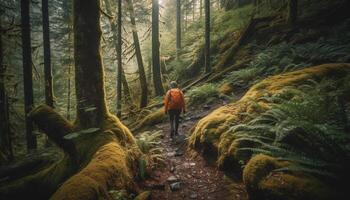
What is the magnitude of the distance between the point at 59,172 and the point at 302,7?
15906mm

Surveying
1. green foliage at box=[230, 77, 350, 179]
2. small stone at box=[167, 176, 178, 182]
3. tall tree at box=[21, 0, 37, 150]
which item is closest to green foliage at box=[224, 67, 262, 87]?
green foliage at box=[230, 77, 350, 179]

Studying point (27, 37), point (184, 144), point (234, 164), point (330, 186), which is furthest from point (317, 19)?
point (27, 37)

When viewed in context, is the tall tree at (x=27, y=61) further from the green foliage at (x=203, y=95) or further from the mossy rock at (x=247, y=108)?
the mossy rock at (x=247, y=108)

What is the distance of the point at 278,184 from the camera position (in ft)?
11.4

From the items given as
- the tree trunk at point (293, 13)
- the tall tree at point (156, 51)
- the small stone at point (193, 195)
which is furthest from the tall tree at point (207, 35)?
the small stone at point (193, 195)

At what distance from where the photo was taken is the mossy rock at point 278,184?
3.14 m

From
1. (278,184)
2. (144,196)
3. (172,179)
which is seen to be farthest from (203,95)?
(278,184)

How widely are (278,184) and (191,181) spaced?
246cm

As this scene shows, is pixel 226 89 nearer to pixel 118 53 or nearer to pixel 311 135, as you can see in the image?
pixel 118 53

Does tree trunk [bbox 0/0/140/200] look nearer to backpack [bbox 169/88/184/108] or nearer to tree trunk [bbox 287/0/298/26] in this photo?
backpack [bbox 169/88/184/108]

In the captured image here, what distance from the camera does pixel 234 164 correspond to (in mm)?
5289

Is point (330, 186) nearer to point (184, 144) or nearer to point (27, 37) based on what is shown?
point (184, 144)

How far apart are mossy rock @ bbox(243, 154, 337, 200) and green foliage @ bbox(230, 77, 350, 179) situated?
0.53 feet

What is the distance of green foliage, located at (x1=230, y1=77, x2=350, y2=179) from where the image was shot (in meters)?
3.36
